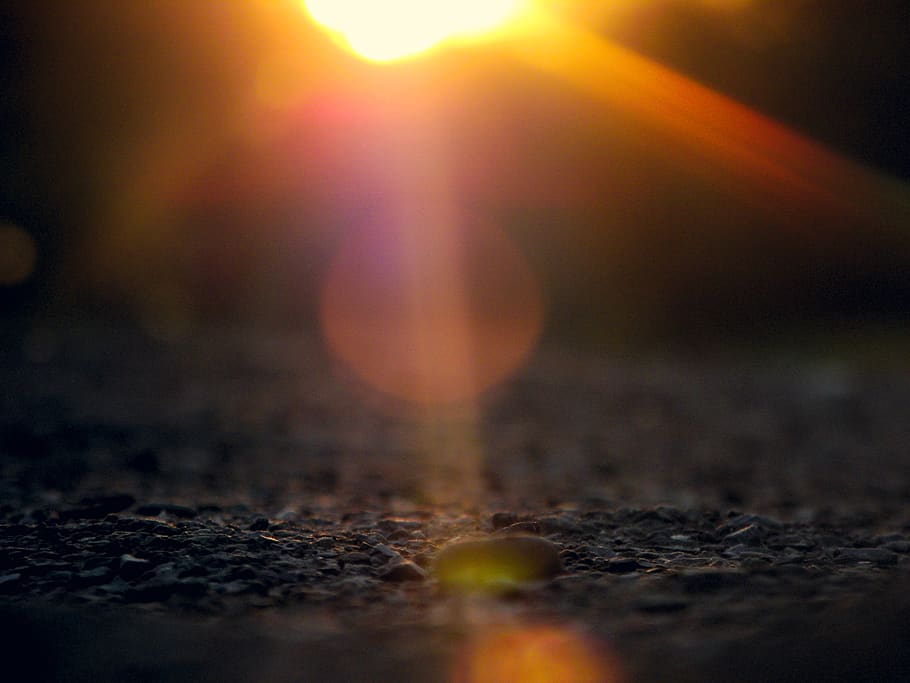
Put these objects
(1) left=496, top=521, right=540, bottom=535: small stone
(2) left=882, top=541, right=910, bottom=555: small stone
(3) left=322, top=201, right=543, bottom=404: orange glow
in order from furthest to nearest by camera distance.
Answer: (3) left=322, top=201, right=543, bottom=404: orange glow → (1) left=496, top=521, right=540, bottom=535: small stone → (2) left=882, top=541, right=910, bottom=555: small stone

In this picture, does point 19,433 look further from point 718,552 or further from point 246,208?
point 246,208

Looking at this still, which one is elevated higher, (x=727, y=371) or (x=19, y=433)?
(x=727, y=371)

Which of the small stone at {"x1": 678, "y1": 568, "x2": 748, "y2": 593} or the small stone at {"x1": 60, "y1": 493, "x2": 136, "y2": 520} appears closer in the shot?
the small stone at {"x1": 678, "y1": 568, "x2": 748, "y2": 593}

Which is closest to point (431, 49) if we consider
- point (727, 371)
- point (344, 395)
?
point (727, 371)

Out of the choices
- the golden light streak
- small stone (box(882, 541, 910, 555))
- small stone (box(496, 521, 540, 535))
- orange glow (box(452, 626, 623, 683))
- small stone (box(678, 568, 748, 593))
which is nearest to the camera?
orange glow (box(452, 626, 623, 683))

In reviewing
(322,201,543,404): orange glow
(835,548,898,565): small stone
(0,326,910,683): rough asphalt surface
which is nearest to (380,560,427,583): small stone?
(0,326,910,683): rough asphalt surface

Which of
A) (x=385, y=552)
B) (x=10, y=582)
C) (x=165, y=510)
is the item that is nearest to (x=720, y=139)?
(x=165, y=510)

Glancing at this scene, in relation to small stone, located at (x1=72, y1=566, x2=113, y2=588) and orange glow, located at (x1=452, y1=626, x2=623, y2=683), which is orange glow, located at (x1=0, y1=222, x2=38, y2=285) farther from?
orange glow, located at (x1=452, y1=626, x2=623, y2=683)
